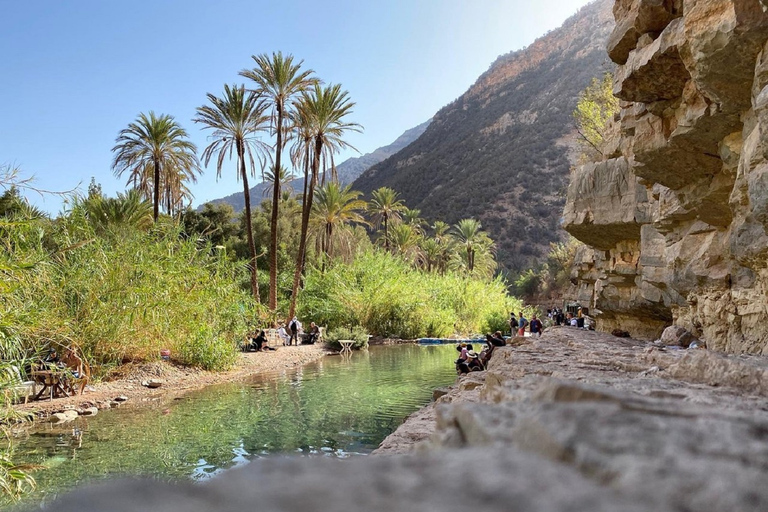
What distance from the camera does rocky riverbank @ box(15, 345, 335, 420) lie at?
9477 mm

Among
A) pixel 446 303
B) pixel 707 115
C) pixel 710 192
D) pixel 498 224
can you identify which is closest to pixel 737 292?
pixel 710 192

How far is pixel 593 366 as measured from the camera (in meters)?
4.32

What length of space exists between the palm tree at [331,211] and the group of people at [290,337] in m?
9.80

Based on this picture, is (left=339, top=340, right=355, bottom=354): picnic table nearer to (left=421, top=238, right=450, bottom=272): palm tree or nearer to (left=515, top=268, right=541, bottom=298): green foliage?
(left=421, top=238, right=450, bottom=272): palm tree

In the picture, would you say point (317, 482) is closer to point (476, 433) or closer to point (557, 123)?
point (476, 433)

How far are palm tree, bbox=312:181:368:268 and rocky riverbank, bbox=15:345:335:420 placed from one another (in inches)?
667

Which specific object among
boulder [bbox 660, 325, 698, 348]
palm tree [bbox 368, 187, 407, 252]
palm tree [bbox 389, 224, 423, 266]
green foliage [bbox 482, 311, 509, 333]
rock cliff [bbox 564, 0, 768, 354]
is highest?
palm tree [bbox 368, 187, 407, 252]

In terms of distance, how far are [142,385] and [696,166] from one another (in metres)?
11.0

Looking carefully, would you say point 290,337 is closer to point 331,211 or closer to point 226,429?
point 331,211

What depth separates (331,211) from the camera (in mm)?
32312

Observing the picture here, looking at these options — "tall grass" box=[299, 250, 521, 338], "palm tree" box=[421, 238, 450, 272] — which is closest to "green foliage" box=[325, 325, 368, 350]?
"tall grass" box=[299, 250, 521, 338]

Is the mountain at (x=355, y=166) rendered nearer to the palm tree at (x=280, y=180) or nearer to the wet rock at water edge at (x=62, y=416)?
the palm tree at (x=280, y=180)

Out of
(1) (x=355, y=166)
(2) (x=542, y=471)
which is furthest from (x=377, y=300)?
(1) (x=355, y=166)

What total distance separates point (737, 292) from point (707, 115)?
2.18 meters
